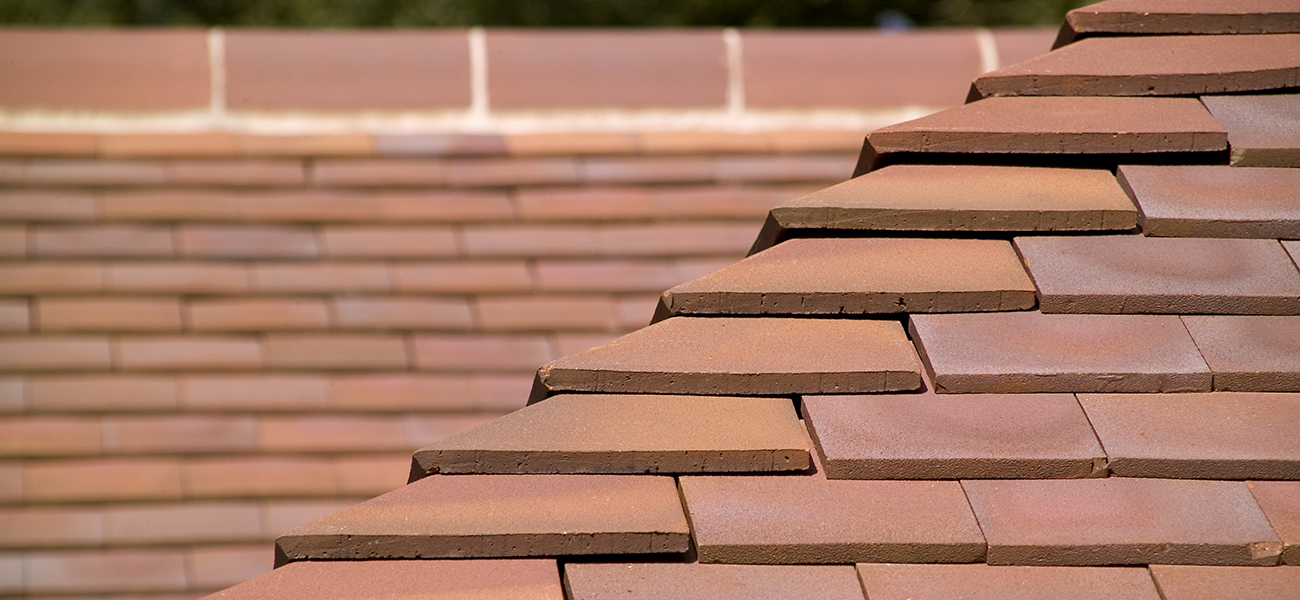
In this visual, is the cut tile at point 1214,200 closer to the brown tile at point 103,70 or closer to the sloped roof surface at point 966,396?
the sloped roof surface at point 966,396

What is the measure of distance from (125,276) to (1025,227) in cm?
301

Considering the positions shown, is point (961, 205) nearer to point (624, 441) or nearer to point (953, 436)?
point (953, 436)

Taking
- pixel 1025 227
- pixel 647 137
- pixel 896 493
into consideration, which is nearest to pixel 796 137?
pixel 647 137

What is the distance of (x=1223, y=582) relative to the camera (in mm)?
1270

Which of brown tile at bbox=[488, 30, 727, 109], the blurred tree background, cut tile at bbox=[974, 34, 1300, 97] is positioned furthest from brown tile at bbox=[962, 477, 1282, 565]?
the blurred tree background

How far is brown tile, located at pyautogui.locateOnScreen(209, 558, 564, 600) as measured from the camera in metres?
1.20

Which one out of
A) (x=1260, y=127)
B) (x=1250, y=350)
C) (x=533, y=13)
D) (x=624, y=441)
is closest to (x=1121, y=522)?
(x=1250, y=350)

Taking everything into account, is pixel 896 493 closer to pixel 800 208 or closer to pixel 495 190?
pixel 800 208

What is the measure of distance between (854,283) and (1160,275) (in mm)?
392

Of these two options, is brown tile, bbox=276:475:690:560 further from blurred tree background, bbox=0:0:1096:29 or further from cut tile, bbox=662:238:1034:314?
blurred tree background, bbox=0:0:1096:29

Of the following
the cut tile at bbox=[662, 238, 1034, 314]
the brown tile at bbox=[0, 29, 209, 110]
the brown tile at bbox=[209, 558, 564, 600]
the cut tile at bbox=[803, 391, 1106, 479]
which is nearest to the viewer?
the brown tile at bbox=[209, 558, 564, 600]

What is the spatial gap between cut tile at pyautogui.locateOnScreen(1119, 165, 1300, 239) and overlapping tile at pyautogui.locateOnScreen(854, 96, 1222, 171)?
4cm

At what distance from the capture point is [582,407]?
1.35 metres

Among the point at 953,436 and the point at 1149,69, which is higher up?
the point at 1149,69
